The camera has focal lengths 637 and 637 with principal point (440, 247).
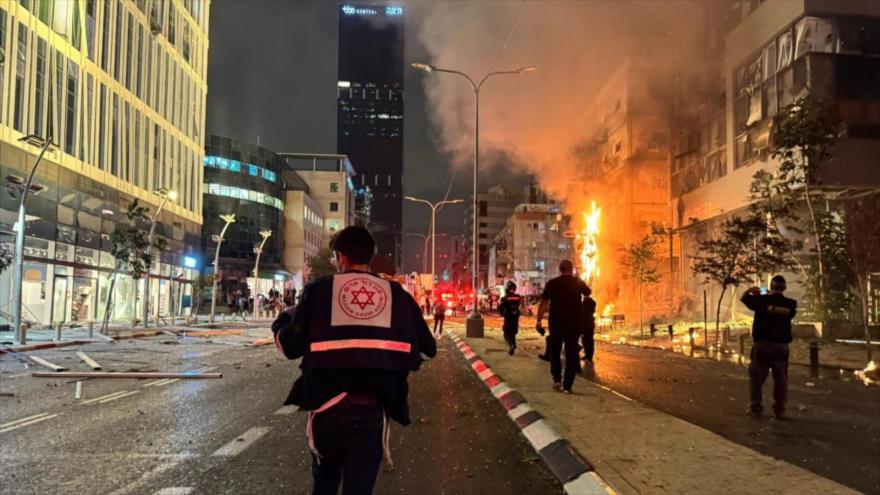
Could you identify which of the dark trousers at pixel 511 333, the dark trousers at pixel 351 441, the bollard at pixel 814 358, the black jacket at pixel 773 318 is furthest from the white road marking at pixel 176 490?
the bollard at pixel 814 358

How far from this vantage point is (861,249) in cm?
1584

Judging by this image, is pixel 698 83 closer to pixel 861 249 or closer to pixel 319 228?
pixel 861 249

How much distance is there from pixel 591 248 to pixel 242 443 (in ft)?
117

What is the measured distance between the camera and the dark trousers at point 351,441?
240 centimetres

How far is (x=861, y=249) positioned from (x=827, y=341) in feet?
11.8

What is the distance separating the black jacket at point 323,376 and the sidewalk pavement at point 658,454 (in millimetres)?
2057

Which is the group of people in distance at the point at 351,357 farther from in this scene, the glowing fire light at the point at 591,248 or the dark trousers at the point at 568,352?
the glowing fire light at the point at 591,248

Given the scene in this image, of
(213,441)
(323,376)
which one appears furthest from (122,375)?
(323,376)

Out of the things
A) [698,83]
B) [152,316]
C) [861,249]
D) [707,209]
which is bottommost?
[152,316]

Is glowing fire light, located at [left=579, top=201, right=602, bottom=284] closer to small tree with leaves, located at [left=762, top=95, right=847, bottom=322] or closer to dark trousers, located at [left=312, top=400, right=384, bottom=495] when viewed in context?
small tree with leaves, located at [left=762, top=95, right=847, bottom=322]

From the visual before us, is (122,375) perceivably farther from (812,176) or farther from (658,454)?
(812,176)

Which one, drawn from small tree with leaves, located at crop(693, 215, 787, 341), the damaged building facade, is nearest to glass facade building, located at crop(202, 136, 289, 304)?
the damaged building facade

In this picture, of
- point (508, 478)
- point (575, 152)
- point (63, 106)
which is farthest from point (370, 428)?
point (575, 152)

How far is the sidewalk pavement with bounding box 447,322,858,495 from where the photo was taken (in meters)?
4.02
